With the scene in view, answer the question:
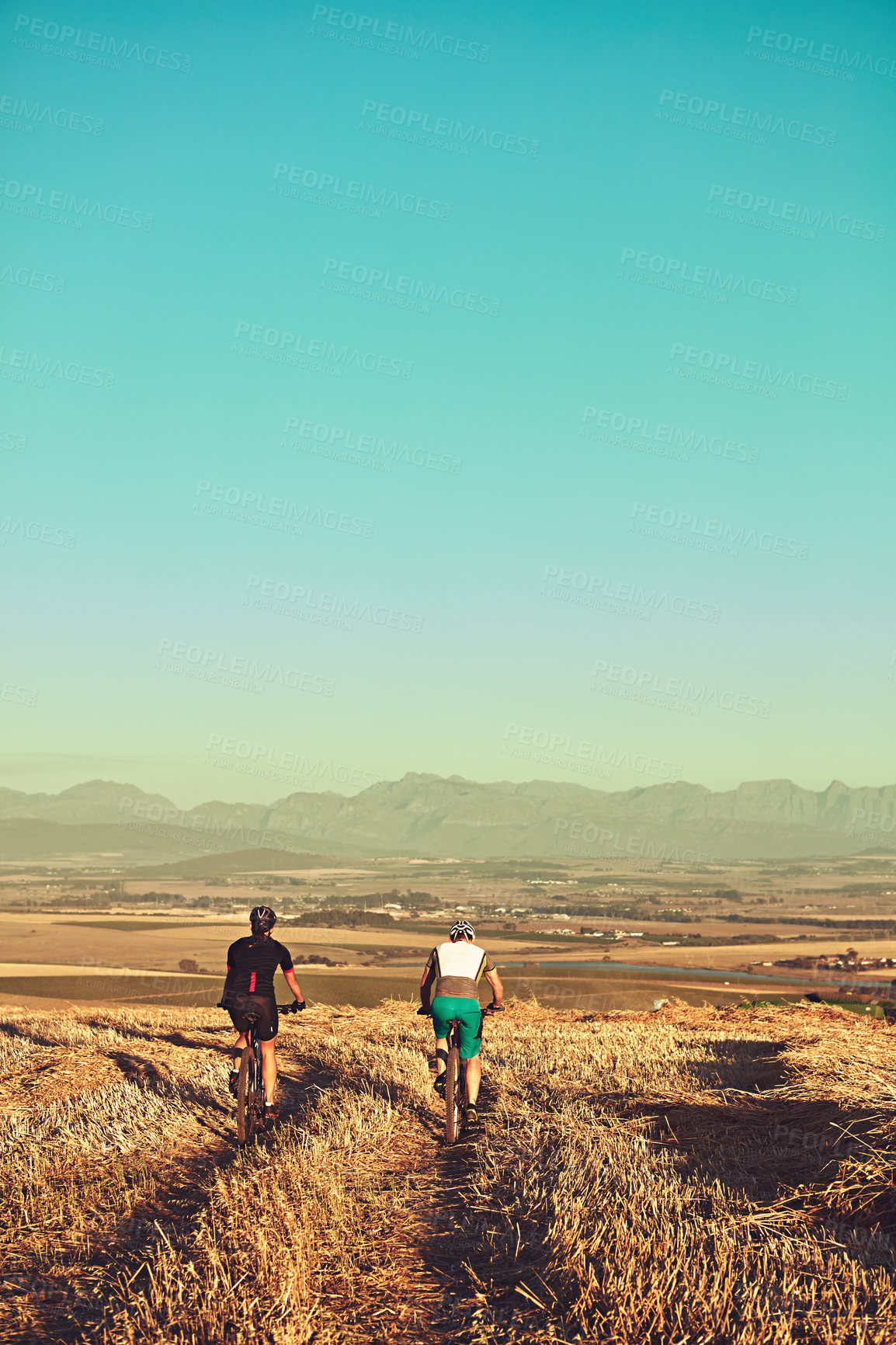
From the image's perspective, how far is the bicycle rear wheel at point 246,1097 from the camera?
33.6ft

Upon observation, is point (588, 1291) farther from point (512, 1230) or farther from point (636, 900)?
point (636, 900)

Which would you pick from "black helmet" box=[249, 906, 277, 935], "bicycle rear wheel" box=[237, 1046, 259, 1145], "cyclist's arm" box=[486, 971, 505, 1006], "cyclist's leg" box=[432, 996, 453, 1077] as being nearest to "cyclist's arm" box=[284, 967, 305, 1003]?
"black helmet" box=[249, 906, 277, 935]

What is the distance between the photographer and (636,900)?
134625 millimetres

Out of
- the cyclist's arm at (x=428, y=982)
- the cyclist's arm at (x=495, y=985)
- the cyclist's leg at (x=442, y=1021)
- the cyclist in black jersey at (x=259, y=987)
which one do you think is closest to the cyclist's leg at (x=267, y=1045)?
the cyclist in black jersey at (x=259, y=987)

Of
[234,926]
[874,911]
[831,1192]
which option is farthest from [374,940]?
[874,911]

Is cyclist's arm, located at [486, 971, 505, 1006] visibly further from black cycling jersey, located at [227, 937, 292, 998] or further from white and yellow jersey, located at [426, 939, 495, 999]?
black cycling jersey, located at [227, 937, 292, 998]

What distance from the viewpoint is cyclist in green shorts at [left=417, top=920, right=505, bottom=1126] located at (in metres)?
10.6

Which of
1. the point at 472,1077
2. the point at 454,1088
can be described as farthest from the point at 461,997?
the point at 454,1088

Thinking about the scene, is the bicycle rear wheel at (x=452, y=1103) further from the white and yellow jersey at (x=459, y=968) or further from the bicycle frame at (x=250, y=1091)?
the bicycle frame at (x=250, y=1091)

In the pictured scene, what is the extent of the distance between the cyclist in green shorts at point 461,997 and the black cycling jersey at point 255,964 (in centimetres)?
156

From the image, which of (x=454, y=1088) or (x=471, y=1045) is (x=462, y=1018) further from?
(x=454, y=1088)

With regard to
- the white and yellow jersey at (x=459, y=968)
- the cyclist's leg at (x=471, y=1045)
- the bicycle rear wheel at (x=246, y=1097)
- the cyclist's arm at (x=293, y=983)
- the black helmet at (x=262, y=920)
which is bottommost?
the bicycle rear wheel at (x=246, y=1097)

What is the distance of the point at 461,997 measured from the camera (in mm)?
10695

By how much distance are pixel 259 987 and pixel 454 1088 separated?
2.28 m
